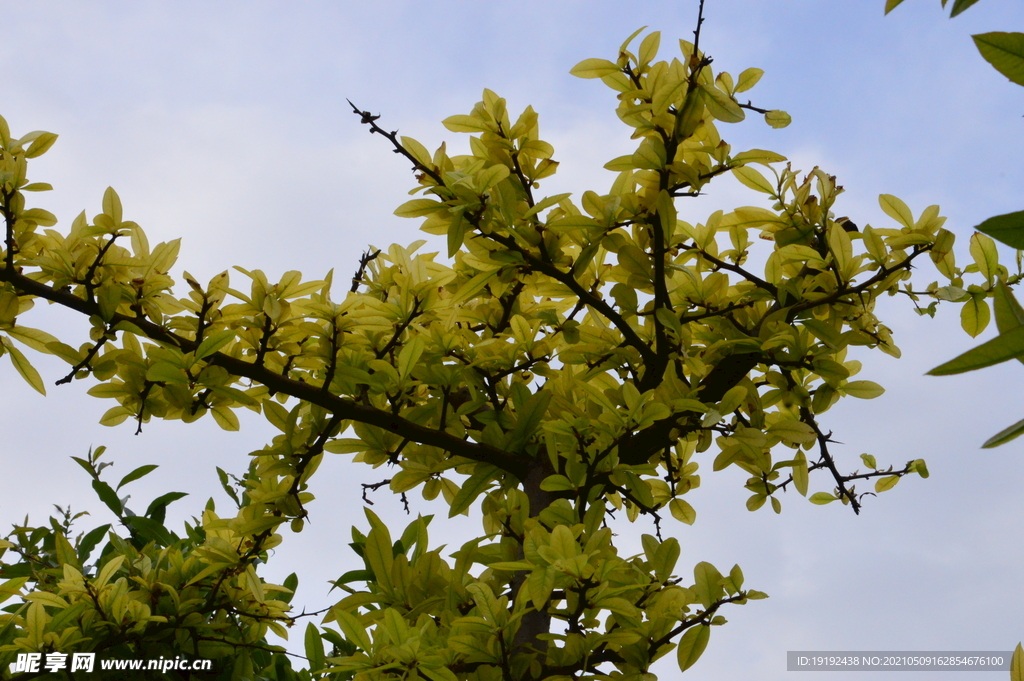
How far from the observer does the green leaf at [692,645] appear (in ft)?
5.04

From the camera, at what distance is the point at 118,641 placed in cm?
179

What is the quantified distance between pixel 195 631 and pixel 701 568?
124 centimetres

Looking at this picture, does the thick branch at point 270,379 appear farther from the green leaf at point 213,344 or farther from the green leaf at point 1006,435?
the green leaf at point 1006,435

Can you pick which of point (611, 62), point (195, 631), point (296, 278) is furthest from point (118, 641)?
point (611, 62)

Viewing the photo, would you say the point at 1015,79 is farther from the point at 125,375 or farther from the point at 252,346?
the point at 125,375

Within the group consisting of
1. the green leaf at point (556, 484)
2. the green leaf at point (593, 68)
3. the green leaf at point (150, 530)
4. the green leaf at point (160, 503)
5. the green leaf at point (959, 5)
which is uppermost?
the green leaf at point (593, 68)

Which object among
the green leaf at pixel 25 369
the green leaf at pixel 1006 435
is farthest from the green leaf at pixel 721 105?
the green leaf at pixel 25 369

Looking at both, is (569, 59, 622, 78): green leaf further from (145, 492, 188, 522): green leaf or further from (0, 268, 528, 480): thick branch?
(145, 492, 188, 522): green leaf

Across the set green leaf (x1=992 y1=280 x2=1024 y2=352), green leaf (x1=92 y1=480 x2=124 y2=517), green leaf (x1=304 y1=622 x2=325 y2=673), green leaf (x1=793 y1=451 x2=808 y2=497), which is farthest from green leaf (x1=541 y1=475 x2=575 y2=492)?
green leaf (x1=92 y1=480 x2=124 y2=517)

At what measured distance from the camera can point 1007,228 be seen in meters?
0.55

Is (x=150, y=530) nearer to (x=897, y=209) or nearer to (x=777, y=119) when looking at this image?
(x=777, y=119)

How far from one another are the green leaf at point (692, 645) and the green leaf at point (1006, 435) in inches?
43.9

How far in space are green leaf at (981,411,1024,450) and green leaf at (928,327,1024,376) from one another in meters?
0.05

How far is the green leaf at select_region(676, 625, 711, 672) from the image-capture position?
5.04 ft
